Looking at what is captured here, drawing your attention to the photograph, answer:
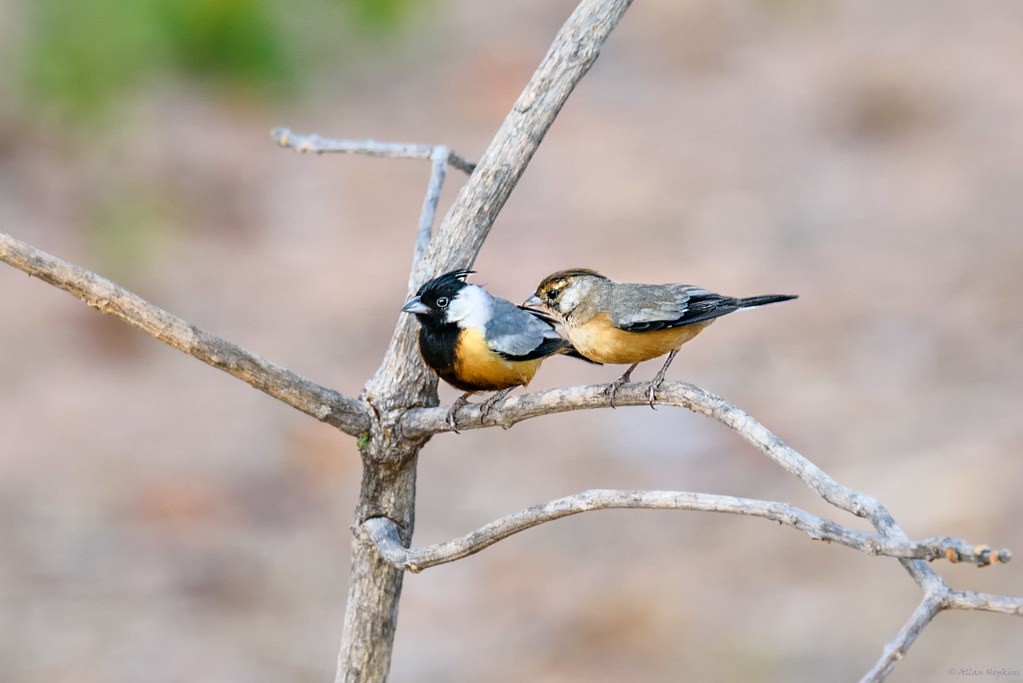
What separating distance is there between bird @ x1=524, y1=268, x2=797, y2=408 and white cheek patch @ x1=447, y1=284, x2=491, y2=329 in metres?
0.28

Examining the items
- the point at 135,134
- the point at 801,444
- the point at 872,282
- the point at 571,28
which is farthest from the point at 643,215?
the point at 571,28

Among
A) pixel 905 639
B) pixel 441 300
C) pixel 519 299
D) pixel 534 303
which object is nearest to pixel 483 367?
pixel 534 303

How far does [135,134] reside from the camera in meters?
10.3

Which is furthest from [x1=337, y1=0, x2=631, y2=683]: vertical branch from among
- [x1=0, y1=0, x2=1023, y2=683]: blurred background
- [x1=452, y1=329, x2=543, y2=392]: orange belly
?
[x1=0, y1=0, x2=1023, y2=683]: blurred background

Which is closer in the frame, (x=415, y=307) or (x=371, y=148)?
(x=415, y=307)

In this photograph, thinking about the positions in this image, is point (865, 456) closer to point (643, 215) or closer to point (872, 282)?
point (872, 282)

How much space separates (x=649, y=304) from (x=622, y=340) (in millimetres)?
133

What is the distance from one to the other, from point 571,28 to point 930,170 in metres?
8.14

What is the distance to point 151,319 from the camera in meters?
2.86

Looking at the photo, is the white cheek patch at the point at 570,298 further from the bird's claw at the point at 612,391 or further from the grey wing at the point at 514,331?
the bird's claw at the point at 612,391

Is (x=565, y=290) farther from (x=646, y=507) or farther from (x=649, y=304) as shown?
(x=646, y=507)

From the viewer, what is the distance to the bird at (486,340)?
142 inches

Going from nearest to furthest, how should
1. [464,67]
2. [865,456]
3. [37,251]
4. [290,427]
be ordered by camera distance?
[37,251] → [865,456] → [290,427] → [464,67]

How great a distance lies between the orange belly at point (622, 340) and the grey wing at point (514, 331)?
0.82ft
